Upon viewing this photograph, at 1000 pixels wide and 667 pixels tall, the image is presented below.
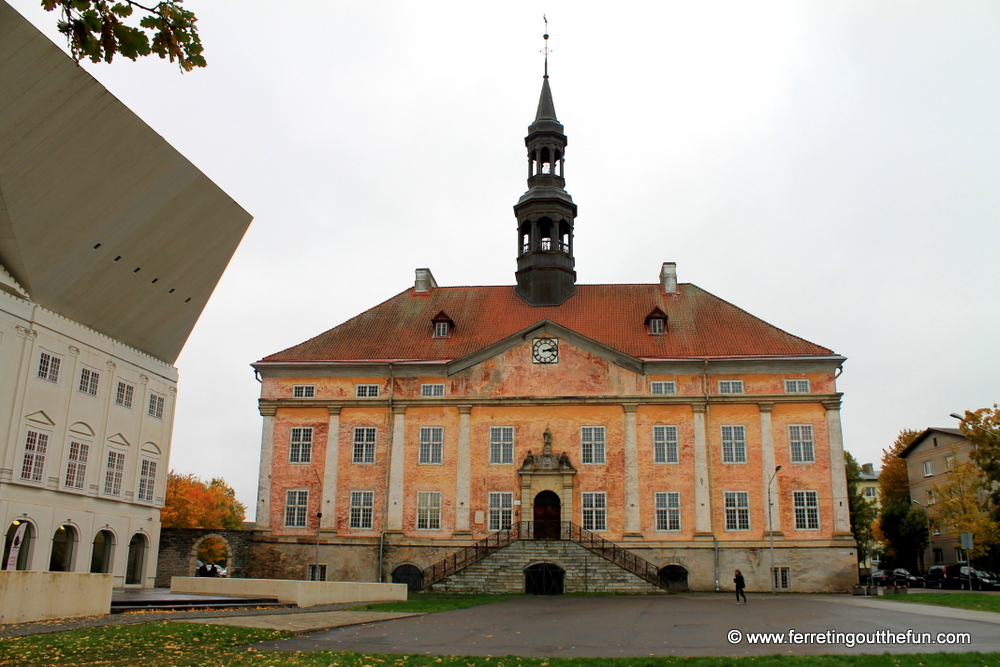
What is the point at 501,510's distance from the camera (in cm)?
3841

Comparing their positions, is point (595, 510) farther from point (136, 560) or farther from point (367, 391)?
point (136, 560)

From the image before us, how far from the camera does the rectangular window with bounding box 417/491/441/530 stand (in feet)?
126

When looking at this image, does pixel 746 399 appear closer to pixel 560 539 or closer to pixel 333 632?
pixel 560 539

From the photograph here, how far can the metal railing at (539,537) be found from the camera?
3556 centimetres

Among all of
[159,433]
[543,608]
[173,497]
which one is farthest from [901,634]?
[173,497]

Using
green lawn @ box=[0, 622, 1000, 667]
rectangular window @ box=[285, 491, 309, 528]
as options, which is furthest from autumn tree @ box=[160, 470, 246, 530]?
green lawn @ box=[0, 622, 1000, 667]

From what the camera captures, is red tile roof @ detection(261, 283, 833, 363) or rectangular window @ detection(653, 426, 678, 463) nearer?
rectangular window @ detection(653, 426, 678, 463)

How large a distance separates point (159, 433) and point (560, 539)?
19082 millimetres

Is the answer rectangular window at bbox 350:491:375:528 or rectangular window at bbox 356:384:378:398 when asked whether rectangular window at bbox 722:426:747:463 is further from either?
rectangular window at bbox 356:384:378:398

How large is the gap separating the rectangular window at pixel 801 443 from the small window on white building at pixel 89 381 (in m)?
30.4

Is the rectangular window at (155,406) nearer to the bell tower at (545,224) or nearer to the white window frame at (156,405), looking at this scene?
the white window frame at (156,405)

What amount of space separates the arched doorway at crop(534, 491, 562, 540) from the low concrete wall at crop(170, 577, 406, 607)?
989 centimetres

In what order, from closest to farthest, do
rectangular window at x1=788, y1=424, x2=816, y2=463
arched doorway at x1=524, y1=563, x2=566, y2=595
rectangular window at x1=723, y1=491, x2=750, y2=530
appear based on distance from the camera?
arched doorway at x1=524, y1=563, x2=566, y2=595 → rectangular window at x1=723, y1=491, x2=750, y2=530 → rectangular window at x1=788, y1=424, x2=816, y2=463

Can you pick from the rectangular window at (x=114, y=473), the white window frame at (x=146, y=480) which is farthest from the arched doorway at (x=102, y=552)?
the white window frame at (x=146, y=480)
